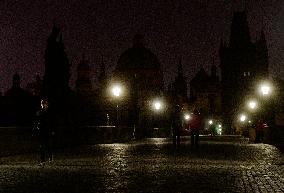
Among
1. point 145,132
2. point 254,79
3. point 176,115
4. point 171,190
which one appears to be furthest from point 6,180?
point 254,79

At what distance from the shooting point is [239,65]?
158 meters

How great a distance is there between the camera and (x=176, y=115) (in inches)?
967

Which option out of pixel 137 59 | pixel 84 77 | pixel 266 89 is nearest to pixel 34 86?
pixel 84 77

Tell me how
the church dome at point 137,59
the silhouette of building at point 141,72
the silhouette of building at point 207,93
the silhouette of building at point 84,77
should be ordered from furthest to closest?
the silhouette of building at point 207,93, the silhouette of building at point 84,77, the church dome at point 137,59, the silhouette of building at point 141,72

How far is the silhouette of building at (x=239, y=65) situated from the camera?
513ft

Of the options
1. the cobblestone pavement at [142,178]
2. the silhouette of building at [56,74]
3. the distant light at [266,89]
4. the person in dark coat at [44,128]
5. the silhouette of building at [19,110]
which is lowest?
the cobblestone pavement at [142,178]

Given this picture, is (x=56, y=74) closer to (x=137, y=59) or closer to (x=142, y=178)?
(x=137, y=59)

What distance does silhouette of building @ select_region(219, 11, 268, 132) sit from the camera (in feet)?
513

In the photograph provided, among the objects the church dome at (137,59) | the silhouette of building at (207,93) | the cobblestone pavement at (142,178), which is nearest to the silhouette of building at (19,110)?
the church dome at (137,59)

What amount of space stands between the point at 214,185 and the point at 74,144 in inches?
817

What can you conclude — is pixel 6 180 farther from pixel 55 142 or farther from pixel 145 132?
pixel 145 132

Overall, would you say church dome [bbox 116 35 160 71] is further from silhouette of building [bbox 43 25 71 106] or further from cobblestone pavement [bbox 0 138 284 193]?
cobblestone pavement [bbox 0 138 284 193]

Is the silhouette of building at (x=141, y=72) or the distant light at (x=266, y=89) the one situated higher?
the silhouette of building at (x=141, y=72)

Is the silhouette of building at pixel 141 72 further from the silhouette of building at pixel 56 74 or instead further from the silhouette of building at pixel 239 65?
the silhouette of building at pixel 239 65
